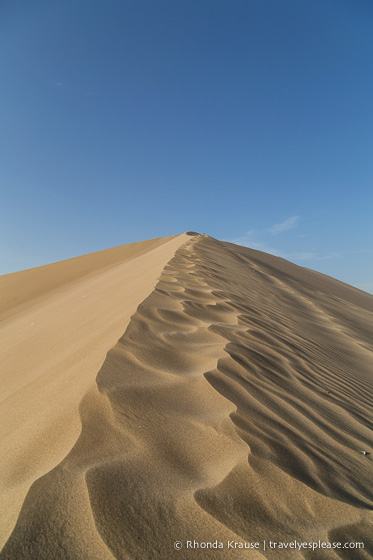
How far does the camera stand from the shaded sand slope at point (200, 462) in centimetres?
103

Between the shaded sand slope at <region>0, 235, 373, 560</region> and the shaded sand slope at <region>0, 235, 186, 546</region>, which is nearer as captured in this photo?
the shaded sand slope at <region>0, 235, 373, 560</region>

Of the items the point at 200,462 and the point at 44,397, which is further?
the point at 44,397

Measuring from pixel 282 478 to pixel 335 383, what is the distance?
169 cm

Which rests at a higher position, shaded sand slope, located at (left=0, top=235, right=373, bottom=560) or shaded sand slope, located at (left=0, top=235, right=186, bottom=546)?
shaded sand slope, located at (left=0, top=235, right=373, bottom=560)

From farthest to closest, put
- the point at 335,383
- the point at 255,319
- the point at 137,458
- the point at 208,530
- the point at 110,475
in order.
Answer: the point at 255,319
the point at 335,383
the point at 137,458
the point at 110,475
the point at 208,530

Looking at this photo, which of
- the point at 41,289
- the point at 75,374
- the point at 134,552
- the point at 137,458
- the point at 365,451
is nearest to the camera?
the point at 134,552

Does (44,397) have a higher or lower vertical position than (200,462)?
lower

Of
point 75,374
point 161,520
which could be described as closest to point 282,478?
point 161,520

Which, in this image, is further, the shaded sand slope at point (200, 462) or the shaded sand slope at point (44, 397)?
the shaded sand slope at point (44, 397)

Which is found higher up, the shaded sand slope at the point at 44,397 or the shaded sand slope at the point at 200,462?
the shaded sand slope at the point at 200,462

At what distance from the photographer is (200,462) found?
4.51 ft

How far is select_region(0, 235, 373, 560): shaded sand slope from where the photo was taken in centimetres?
103

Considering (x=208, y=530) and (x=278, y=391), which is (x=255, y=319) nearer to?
(x=278, y=391)

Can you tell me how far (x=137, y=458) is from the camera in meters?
1.32
